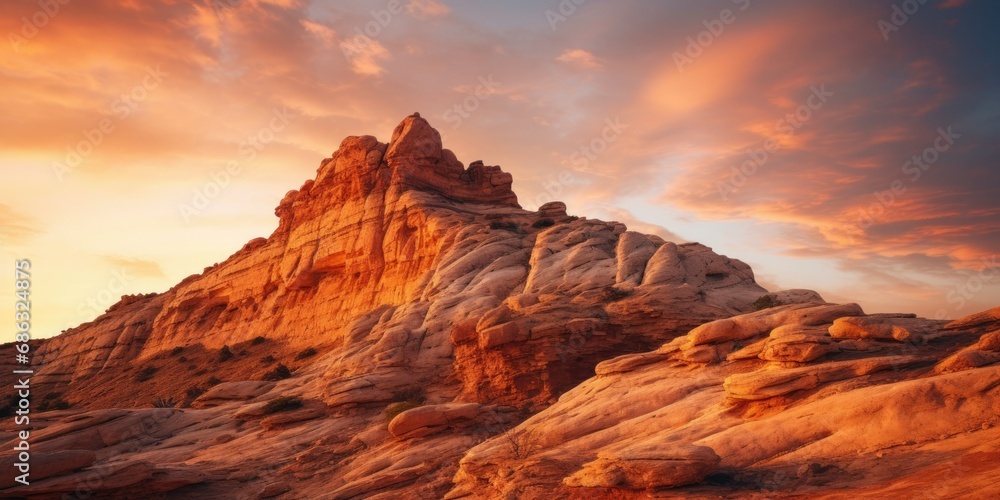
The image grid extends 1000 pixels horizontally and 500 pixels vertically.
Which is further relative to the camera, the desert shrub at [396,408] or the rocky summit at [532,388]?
the desert shrub at [396,408]

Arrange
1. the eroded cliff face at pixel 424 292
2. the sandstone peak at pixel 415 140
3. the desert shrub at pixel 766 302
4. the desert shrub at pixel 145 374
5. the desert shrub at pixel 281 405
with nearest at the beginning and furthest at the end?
the desert shrub at pixel 766 302, the eroded cliff face at pixel 424 292, the desert shrub at pixel 281 405, the desert shrub at pixel 145 374, the sandstone peak at pixel 415 140

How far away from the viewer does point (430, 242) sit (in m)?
51.8

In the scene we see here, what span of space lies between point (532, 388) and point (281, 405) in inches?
527

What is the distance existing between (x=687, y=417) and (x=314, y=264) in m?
48.1

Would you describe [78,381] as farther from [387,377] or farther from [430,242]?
[387,377]

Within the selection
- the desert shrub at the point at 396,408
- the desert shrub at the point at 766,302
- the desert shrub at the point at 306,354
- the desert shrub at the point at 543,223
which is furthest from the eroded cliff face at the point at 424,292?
the desert shrub at the point at 396,408

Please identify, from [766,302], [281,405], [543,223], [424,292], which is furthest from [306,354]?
[766,302]

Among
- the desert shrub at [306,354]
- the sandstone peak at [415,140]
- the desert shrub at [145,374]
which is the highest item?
the sandstone peak at [415,140]

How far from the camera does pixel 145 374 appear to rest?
5950 centimetres

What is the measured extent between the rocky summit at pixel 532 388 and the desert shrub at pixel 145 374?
443mm

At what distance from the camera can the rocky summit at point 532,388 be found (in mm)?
15039

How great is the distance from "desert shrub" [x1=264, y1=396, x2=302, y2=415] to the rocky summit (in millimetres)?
148

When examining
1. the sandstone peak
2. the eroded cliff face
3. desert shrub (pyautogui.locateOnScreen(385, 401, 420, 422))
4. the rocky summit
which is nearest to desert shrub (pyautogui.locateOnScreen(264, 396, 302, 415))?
the rocky summit

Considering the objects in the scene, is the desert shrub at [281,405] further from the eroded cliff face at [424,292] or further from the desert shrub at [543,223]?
the desert shrub at [543,223]
